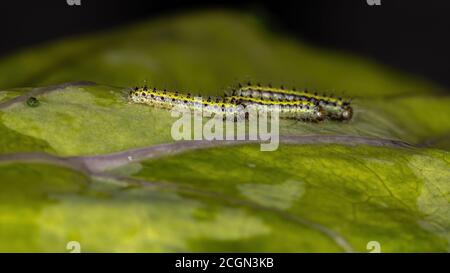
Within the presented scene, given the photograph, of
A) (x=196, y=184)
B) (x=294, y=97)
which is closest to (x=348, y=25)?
(x=294, y=97)

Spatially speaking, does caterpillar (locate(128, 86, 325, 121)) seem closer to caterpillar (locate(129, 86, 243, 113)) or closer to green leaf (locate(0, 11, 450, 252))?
caterpillar (locate(129, 86, 243, 113))

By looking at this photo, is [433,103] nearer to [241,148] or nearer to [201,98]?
[201,98]

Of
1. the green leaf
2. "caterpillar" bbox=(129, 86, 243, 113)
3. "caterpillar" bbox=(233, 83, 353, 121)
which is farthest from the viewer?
"caterpillar" bbox=(233, 83, 353, 121)

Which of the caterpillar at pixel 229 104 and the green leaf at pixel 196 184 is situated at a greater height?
the caterpillar at pixel 229 104

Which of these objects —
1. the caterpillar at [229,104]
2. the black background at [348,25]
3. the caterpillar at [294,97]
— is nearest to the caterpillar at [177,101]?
the caterpillar at [229,104]

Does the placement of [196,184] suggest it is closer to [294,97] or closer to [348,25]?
[294,97]

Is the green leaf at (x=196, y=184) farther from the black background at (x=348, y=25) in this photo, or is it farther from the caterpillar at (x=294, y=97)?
the black background at (x=348, y=25)

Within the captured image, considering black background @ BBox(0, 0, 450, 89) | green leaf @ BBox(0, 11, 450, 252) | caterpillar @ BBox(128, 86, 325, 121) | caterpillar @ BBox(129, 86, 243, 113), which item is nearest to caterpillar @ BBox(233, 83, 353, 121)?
caterpillar @ BBox(128, 86, 325, 121)
